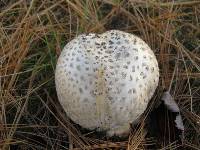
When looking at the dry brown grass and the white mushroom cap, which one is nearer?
the white mushroom cap

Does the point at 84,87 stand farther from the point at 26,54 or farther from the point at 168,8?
the point at 168,8

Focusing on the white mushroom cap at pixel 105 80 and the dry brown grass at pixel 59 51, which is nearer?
the white mushroom cap at pixel 105 80

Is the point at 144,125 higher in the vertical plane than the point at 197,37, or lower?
lower

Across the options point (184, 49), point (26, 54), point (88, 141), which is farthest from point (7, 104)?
point (184, 49)

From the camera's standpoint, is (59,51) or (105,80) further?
(59,51)
